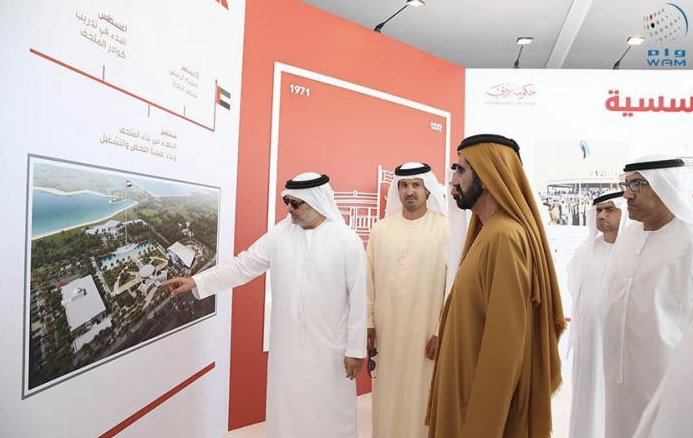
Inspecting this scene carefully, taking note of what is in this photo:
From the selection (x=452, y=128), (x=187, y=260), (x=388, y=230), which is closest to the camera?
(x=187, y=260)

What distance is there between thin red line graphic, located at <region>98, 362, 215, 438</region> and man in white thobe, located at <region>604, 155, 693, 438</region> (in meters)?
2.24

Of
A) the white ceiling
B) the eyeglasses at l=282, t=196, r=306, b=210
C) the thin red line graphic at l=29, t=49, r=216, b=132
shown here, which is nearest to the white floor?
the eyeglasses at l=282, t=196, r=306, b=210

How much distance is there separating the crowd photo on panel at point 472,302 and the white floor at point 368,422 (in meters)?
0.65

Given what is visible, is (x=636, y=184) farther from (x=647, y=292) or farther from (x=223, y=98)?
(x=223, y=98)

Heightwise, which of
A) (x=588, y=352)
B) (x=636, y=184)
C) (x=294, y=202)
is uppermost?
(x=636, y=184)

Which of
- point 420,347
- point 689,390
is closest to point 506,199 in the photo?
point 689,390

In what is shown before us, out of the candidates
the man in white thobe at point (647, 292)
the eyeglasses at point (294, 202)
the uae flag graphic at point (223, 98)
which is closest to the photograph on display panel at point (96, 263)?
the eyeglasses at point (294, 202)

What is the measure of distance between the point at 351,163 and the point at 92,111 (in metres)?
2.67

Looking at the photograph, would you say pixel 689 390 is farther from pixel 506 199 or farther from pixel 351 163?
pixel 351 163

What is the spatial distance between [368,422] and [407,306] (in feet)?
4.26

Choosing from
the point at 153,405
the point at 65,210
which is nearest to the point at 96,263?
the point at 65,210

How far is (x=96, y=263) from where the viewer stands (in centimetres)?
199

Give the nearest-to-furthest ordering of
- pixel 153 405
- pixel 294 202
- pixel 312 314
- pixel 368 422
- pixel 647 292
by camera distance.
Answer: pixel 647 292
pixel 153 405
pixel 312 314
pixel 294 202
pixel 368 422

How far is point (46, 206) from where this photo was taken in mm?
1715
